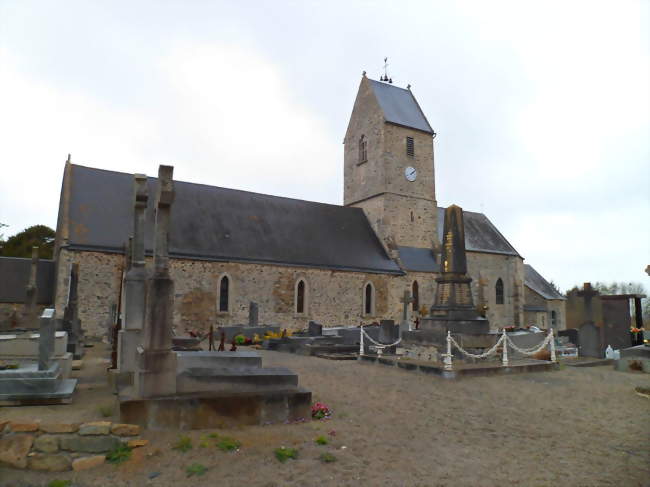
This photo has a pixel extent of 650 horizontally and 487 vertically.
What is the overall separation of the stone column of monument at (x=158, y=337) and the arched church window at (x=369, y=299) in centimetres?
2064

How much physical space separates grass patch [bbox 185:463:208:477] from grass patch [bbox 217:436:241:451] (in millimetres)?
428

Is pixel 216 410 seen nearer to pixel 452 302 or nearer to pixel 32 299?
pixel 452 302

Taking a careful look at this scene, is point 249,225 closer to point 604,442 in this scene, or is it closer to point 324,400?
point 324,400

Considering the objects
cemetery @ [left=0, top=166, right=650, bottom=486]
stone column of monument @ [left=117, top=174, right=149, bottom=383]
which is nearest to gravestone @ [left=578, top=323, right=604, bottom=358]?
cemetery @ [left=0, top=166, right=650, bottom=486]

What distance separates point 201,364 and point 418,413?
3409 millimetres

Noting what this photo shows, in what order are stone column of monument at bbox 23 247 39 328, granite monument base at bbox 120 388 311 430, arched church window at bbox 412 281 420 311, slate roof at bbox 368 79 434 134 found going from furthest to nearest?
slate roof at bbox 368 79 434 134 → arched church window at bbox 412 281 420 311 → stone column of monument at bbox 23 247 39 328 → granite monument base at bbox 120 388 311 430

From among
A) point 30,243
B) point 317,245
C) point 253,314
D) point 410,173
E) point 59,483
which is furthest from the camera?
point 30,243

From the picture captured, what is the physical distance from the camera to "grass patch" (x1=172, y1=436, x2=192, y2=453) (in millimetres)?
4906

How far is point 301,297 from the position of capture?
2408 centimetres

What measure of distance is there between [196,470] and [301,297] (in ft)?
64.4

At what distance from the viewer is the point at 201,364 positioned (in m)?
6.75

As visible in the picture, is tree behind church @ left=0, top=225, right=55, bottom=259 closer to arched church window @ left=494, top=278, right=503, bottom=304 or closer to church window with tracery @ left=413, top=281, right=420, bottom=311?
church window with tracery @ left=413, top=281, right=420, bottom=311

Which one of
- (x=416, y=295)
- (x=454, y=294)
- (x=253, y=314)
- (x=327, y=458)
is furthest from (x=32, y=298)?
(x=416, y=295)

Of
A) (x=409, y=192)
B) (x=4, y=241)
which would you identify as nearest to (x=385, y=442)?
(x=409, y=192)
